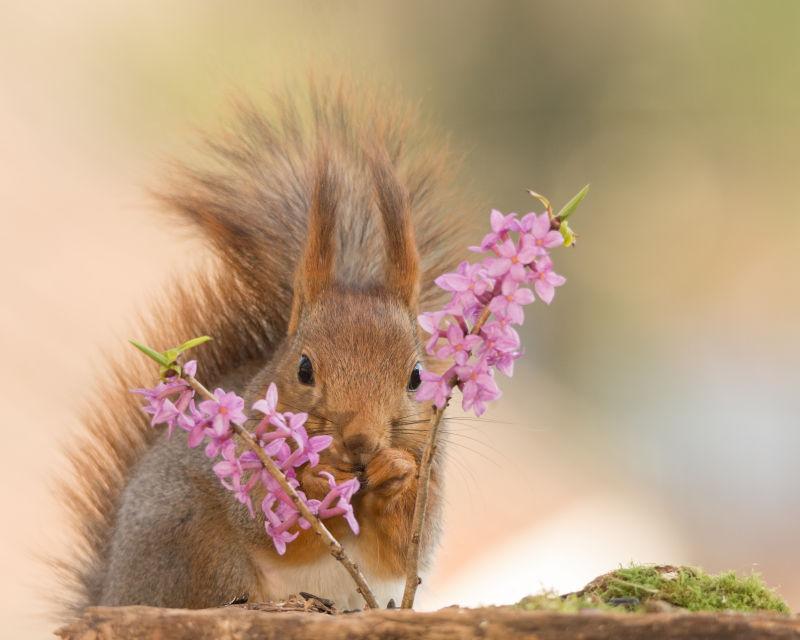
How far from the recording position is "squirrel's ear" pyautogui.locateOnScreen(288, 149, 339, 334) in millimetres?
1629

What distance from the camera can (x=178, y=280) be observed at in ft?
6.63

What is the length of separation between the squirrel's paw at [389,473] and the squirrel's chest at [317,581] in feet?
0.34

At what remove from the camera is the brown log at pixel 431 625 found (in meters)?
0.88

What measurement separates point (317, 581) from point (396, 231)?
498mm

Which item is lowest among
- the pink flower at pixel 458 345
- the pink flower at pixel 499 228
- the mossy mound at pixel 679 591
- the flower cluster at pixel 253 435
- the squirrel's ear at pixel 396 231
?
the mossy mound at pixel 679 591

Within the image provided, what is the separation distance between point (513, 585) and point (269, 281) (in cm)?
148

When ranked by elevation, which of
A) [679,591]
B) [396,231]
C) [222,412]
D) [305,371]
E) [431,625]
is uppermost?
[396,231]

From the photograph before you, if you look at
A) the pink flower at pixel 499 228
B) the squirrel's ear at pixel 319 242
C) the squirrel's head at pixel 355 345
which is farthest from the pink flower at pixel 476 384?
the squirrel's ear at pixel 319 242

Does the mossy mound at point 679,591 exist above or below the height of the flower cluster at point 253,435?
below

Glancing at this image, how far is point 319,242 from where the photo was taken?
5.45 ft

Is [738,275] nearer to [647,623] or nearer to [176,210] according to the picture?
[176,210]

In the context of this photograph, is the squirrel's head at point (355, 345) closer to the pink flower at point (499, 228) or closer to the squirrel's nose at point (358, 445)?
the squirrel's nose at point (358, 445)

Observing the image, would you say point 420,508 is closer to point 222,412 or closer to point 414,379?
point 222,412

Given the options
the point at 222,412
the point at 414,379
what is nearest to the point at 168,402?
the point at 222,412
